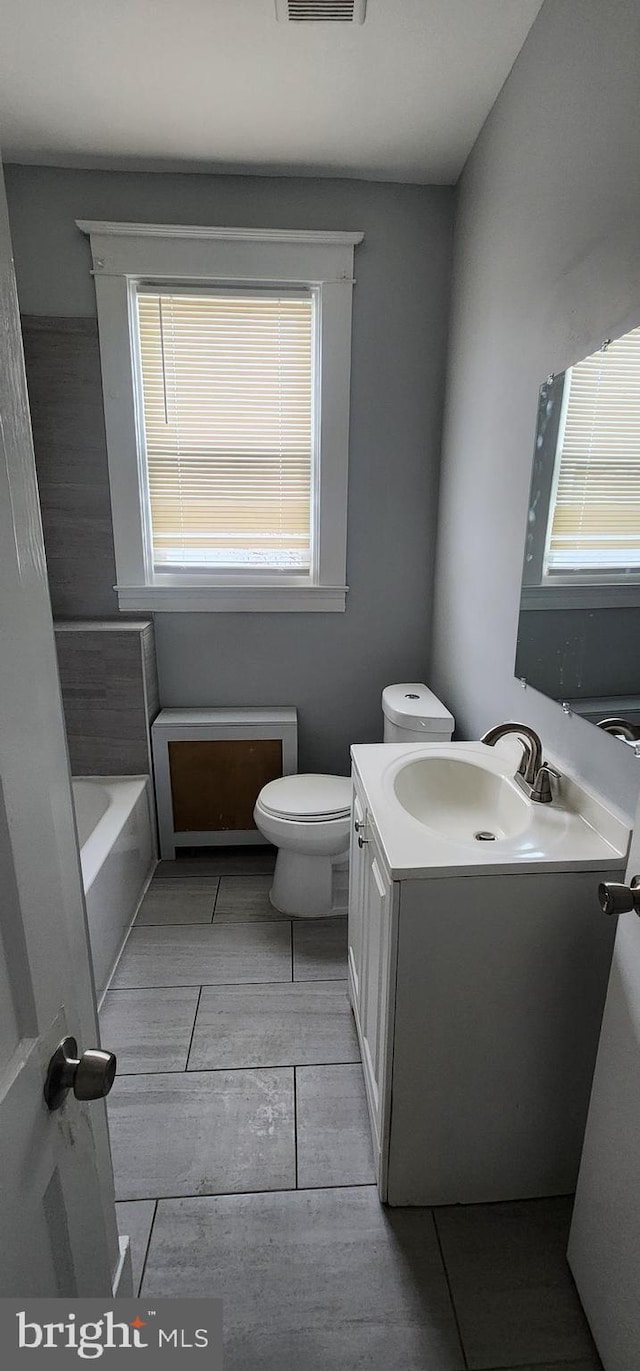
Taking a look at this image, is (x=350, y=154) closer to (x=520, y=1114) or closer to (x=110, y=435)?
(x=110, y=435)

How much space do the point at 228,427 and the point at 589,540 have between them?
1.65m

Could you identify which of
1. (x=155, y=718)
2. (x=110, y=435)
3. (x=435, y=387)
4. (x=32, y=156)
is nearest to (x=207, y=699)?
(x=155, y=718)

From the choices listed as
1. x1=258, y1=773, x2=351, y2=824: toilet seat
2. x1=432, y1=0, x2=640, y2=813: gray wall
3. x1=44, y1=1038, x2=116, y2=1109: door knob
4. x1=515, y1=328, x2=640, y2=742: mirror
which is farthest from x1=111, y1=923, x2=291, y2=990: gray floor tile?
x1=44, y1=1038, x2=116, y2=1109: door knob

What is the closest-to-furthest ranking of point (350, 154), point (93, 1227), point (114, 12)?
point (93, 1227) < point (114, 12) < point (350, 154)

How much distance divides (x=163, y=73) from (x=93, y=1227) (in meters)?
2.64

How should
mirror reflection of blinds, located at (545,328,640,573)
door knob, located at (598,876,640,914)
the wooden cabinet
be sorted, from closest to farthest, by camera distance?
1. door knob, located at (598,876,640,914)
2. mirror reflection of blinds, located at (545,328,640,573)
3. the wooden cabinet

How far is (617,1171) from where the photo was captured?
100 cm

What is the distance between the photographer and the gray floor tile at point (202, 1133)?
1398 mm

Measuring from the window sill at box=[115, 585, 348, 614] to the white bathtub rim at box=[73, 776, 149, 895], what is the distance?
2.31ft

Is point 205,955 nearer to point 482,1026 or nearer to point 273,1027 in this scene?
point 273,1027

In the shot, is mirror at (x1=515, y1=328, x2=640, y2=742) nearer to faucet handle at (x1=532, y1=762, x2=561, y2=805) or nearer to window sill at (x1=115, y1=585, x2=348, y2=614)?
faucet handle at (x1=532, y1=762, x2=561, y2=805)

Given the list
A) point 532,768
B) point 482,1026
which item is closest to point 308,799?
point 532,768

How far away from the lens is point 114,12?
161cm

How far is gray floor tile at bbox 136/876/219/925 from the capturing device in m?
2.30
